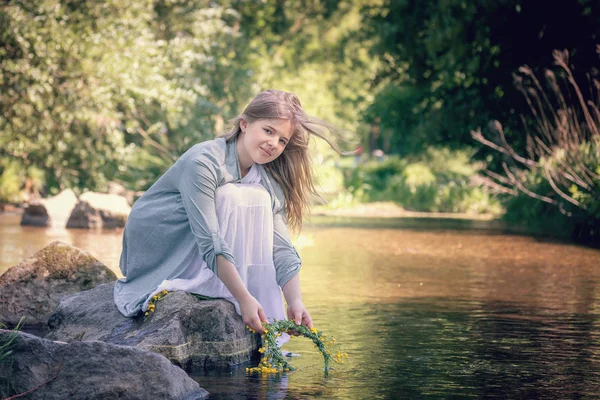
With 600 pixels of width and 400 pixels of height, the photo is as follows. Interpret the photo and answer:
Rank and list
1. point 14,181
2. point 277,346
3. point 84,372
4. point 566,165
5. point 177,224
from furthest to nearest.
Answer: point 14,181 < point 566,165 < point 177,224 < point 277,346 < point 84,372

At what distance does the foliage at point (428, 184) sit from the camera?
26.9 m

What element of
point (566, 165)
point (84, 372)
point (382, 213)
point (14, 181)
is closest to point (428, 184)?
point (382, 213)

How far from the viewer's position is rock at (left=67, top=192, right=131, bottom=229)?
705 inches

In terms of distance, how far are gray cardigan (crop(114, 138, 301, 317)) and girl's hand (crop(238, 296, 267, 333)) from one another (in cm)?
49

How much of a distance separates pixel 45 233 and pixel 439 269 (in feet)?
23.5

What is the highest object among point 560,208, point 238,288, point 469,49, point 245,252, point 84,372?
point 469,49

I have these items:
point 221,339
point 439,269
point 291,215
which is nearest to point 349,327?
point 291,215

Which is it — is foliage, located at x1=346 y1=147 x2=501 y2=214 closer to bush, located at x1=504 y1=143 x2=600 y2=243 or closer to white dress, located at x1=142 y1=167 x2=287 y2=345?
bush, located at x1=504 y1=143 x2=600 y2=243

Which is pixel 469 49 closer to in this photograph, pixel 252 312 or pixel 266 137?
pixel 266 137

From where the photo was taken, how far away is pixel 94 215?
709 inches

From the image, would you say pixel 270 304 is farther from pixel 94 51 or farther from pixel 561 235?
pixel 94 51

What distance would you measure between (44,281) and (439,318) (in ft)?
10.2

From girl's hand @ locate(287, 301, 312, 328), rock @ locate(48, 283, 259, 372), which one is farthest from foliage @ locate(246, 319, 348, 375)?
rock @ locate(48, 283, 259, 372)

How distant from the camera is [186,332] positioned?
5914 mm
